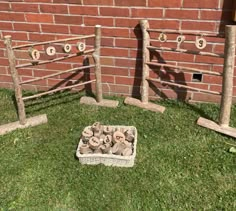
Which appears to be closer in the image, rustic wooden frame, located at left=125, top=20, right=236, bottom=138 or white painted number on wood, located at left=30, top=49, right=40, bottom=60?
rustic wooden frame, located at left=125, top=20, right=236, bottom=138

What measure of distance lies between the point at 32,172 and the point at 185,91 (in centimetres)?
168

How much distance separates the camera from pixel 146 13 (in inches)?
123

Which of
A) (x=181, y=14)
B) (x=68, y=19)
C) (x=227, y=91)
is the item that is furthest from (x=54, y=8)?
(x=227, y=91)

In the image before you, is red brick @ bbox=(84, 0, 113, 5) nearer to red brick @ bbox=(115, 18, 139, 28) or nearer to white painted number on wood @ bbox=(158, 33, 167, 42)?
red brick @ bbox=(115, 18, 139, 28)

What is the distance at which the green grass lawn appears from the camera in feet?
8.11

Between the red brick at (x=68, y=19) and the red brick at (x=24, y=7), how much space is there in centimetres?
21

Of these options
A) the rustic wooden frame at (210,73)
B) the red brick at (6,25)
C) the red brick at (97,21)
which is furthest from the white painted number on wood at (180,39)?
the red brick at (6,25)

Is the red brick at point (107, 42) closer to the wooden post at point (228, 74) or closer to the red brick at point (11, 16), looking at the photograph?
the red brick at point (11, 16)

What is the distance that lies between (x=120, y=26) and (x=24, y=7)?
3.19 feet

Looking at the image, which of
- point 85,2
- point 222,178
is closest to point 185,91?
point 222,178

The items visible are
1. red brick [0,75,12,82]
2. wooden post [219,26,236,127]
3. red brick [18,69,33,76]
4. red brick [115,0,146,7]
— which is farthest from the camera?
red brick [0,75,12,82]

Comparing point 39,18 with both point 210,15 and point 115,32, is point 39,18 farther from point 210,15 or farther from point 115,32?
point 210,15

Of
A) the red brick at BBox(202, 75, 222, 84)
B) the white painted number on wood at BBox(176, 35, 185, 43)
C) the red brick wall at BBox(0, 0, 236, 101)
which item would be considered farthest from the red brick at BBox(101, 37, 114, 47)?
the red brick at BBox(202, 75, 222, 84)

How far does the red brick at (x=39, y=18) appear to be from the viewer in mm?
3357
